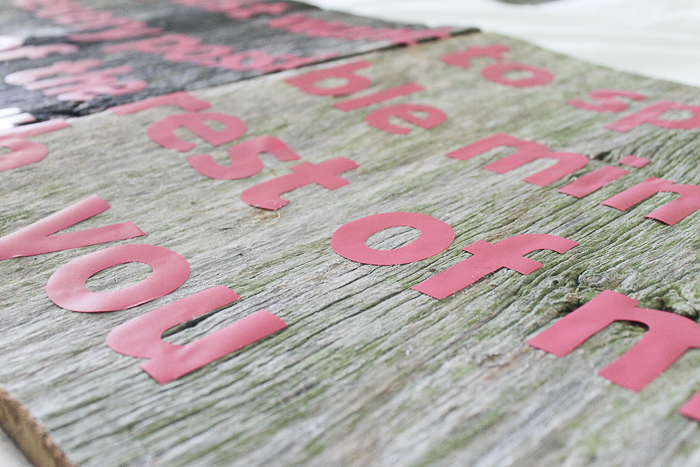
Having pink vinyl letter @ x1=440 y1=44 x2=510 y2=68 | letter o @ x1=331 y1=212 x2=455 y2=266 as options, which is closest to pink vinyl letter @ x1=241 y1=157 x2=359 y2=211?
letter o @ x1=331 y1=212 x2=455 y2=266

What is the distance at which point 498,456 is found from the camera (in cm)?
65

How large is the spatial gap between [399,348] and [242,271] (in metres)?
0.32

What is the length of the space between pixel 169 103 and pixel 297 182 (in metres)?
0.57

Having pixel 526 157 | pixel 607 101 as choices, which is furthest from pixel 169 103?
pixel 607 101

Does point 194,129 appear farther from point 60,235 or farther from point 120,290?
point 120,290

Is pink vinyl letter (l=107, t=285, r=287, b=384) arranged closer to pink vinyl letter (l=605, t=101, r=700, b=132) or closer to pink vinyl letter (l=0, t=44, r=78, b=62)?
pink vinyl letter (l=605, t=101, r=700, b=132)

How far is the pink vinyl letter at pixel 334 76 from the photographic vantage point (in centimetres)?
181

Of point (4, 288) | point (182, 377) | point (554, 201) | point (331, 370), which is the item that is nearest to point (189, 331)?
point (182, 377)

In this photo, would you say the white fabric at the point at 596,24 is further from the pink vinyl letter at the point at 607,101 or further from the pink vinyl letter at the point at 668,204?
the pink vinyl letter at the point at 668,204

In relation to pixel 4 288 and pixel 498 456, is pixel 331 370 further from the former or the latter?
pixel 4 288

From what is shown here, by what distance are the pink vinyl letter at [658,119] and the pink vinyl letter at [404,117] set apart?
1.44 ft

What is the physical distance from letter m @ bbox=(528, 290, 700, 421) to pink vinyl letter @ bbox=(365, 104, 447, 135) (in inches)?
31.8

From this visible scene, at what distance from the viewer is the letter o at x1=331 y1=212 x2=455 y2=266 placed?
3.42 ft

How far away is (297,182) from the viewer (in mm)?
1327
